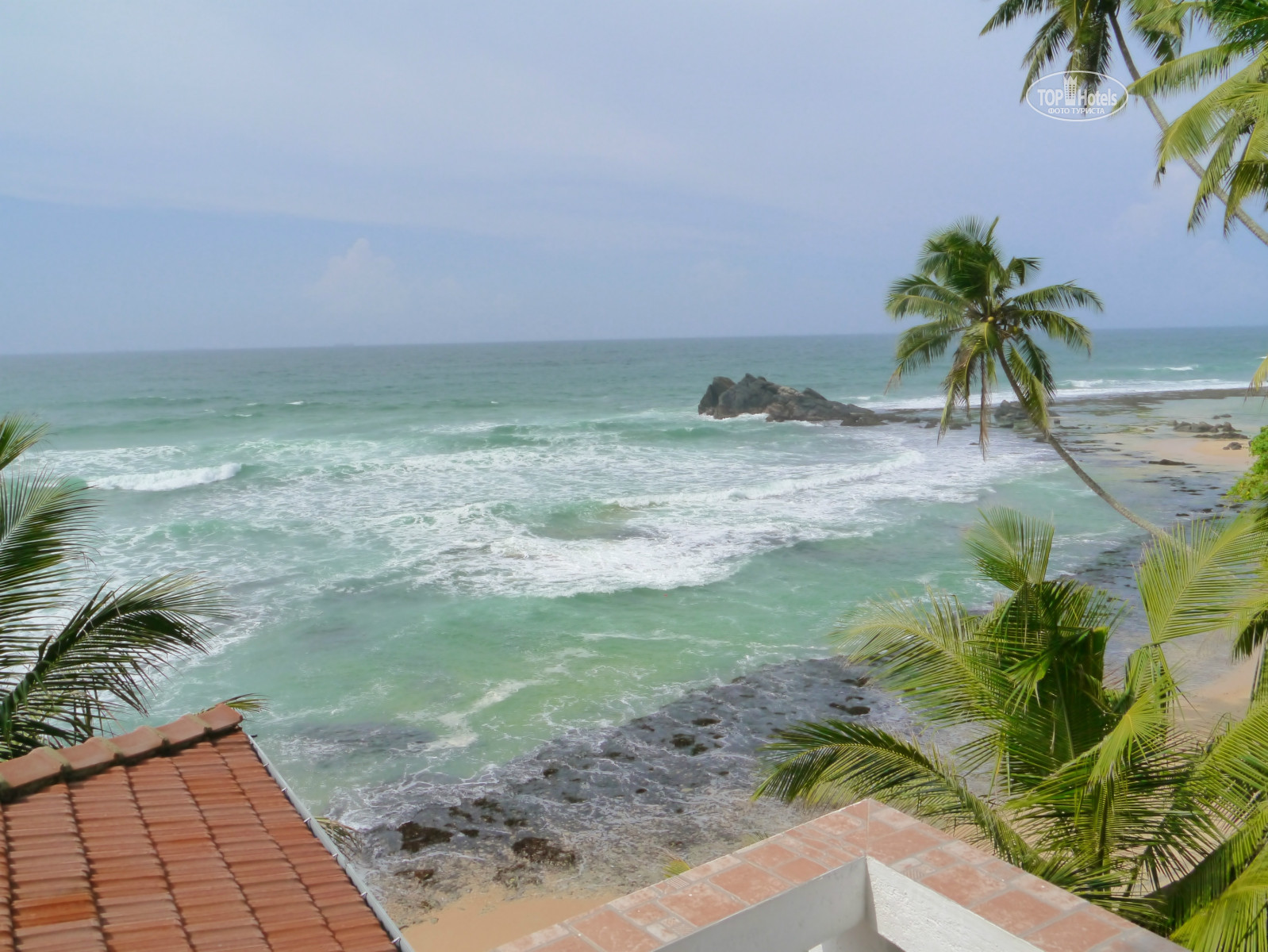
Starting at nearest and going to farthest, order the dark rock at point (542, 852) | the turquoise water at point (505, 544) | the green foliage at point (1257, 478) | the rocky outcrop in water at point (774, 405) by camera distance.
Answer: the dark rock at point (542, 852) < the green foliage at point (1257, 478) < the turquoise water at point (505, 544) < the rocky outcrop in water at point (774, 405)

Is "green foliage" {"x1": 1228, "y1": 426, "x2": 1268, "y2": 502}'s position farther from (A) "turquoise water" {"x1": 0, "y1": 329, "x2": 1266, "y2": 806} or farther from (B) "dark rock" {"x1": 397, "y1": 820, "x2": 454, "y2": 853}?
(B) "dark rock" {"x1": 397, "y1": 820, "x2": 454, "y2": 853}

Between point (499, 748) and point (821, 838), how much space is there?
9203 millimetres

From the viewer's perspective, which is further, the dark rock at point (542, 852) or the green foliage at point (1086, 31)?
the green foliage at point (1086, 31)

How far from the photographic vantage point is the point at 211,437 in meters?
44.3

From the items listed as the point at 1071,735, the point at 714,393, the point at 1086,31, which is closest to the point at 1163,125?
the point at 1086,31

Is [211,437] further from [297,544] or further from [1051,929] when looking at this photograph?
[1051,929]

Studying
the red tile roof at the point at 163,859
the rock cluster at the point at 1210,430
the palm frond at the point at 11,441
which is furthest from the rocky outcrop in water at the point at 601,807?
the rock cluster at the point at 1210,430

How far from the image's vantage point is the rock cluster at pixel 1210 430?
38.7m

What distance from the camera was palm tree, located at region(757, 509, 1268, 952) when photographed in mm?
4789

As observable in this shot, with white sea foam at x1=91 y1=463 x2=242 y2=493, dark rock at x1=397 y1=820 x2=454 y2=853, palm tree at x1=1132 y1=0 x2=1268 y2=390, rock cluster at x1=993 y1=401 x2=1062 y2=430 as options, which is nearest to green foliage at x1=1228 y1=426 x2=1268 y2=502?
palm tree at x1=1132 y1=0 x2=1268 y2=390

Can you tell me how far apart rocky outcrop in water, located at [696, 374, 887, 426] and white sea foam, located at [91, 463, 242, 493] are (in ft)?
86.7

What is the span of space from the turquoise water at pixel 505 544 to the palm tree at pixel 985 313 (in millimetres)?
4448

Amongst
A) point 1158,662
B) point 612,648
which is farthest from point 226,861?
point 612,648

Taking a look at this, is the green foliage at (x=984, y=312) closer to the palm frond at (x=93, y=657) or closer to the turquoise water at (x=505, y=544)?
the turquoise water at (x=505, y=544)
